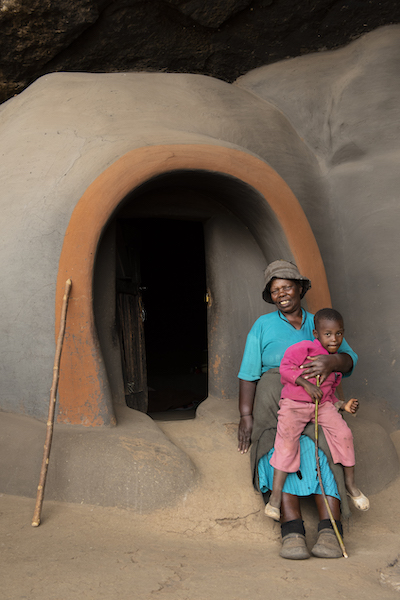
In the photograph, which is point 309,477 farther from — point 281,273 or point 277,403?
point 281,273

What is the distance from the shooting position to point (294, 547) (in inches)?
94.7

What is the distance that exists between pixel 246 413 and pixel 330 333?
2.77 feet

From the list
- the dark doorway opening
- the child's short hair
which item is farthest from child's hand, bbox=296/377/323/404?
the dark doorway opening

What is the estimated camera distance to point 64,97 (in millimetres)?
4031

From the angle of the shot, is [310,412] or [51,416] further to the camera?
[51,416]

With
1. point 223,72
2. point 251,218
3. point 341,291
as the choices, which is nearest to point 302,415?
point 251,218

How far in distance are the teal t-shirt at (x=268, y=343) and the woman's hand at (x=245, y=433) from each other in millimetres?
258

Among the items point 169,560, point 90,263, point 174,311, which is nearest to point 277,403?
point 169,560

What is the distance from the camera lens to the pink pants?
2664 millimetres

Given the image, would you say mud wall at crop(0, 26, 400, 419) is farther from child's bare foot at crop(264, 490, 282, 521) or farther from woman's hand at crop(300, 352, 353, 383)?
child's bare foot at crop(264, 490, 282, 521)

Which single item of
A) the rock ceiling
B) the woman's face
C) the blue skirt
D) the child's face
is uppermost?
the rock ceiling

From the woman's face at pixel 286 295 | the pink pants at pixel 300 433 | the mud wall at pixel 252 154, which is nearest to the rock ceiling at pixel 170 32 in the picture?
the mud wall at pixel 252 154

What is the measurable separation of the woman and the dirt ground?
0.15 meters

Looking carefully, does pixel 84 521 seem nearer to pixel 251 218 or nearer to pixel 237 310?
pixel 237 310
